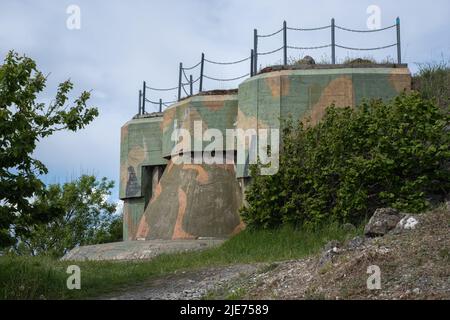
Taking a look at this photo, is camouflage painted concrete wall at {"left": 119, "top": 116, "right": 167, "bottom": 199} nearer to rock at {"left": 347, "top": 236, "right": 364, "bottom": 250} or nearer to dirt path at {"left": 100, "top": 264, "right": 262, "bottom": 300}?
dirt path at {"left": 100, "top": 264, "right": 262, "bottom": 300}

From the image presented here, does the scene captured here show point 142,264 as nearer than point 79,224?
Yes

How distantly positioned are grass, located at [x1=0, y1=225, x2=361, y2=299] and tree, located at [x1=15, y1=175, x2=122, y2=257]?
15.5 m

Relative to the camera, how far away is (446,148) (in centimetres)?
1584

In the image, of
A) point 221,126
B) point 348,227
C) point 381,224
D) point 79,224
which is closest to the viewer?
point 381,224

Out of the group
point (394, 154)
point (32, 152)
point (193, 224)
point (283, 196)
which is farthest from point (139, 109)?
point (32, 152)

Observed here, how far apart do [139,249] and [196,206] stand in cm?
293

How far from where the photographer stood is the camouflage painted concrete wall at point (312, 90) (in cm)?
1895

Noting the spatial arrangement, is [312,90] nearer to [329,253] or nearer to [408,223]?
[408,223]

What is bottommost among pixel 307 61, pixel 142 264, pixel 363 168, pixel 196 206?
pixel 142 264

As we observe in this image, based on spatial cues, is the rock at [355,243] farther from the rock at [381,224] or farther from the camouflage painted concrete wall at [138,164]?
the camouflage painted concrete wall at [138,164]

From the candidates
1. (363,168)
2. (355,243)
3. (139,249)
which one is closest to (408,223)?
(355,243)

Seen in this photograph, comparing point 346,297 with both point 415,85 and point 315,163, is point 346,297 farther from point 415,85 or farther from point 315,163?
point 415,85

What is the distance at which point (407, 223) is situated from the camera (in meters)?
11.6

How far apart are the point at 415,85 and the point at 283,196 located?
5202 millimetres
